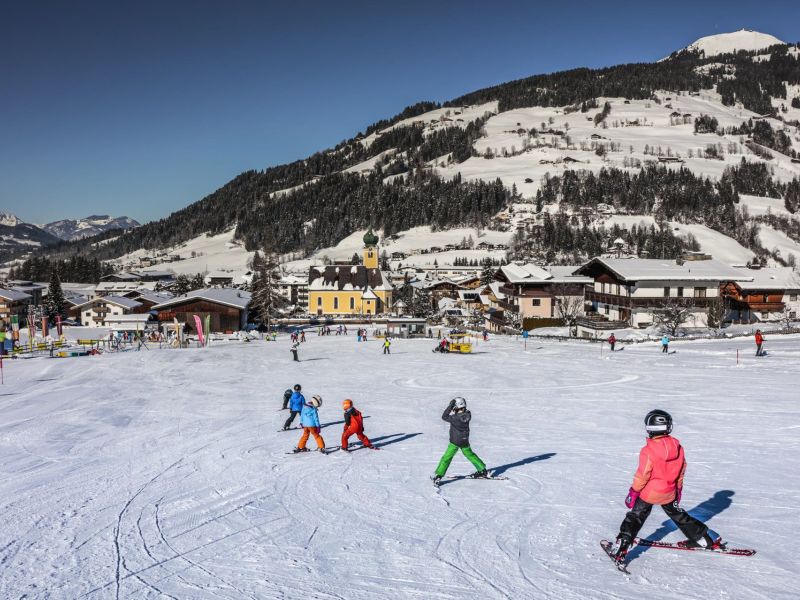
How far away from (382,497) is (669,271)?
48.8 metres

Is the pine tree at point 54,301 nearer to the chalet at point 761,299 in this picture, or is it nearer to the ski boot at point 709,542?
the chalet at point 761,299

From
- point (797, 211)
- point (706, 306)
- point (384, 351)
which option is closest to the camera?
point (384, 351)

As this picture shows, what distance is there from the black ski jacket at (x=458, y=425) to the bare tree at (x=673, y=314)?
3840 centimetres

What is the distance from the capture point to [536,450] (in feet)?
37.7

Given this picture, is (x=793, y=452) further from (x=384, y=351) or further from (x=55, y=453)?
(x=384, y=351)

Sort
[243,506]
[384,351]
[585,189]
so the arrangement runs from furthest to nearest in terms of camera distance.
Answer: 1. [585,189]
2. [384,351]
3. [243,506]

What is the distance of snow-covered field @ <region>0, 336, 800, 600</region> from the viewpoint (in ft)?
18.9

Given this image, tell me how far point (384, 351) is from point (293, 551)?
2778 centimetres

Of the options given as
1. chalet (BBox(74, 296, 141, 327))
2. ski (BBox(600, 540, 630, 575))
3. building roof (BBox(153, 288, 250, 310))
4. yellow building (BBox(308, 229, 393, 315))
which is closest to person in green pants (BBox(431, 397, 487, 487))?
ski (BBox(600, 540, 630, 575))

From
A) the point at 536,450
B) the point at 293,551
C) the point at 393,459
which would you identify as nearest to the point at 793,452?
the point at 536,450

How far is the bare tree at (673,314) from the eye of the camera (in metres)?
44.2

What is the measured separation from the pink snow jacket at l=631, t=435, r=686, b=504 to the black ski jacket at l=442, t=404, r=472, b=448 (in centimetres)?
289

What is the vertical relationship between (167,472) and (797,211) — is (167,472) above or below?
below

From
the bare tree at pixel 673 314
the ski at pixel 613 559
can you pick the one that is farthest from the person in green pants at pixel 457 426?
the bare tree at pixel 673 314
